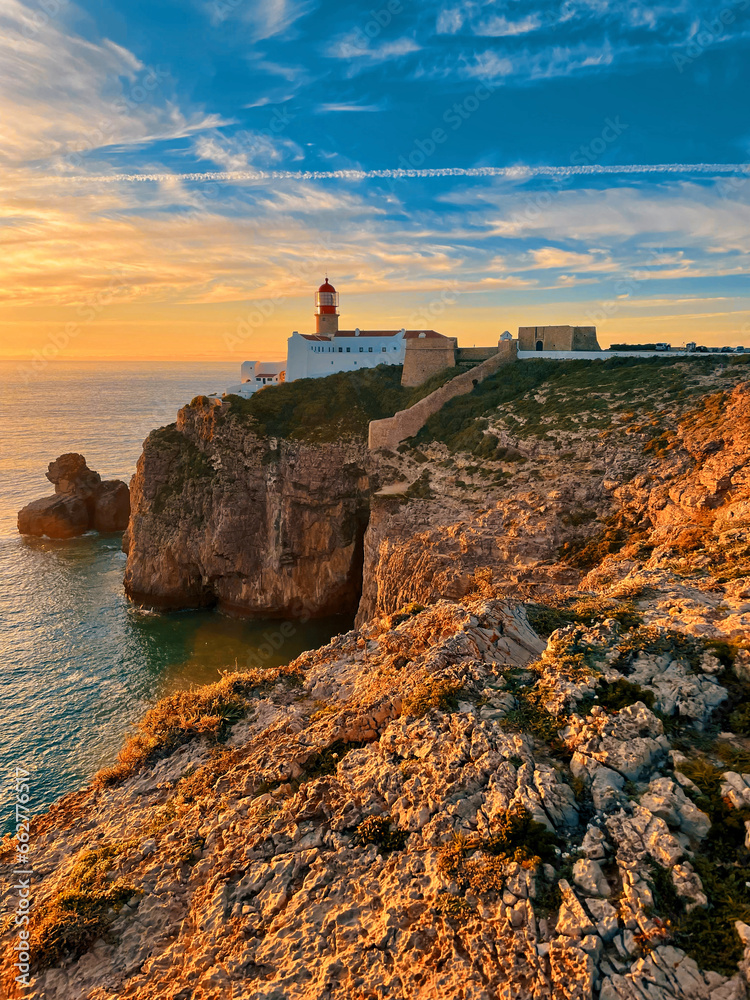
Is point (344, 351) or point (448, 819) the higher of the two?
point (344, 351)

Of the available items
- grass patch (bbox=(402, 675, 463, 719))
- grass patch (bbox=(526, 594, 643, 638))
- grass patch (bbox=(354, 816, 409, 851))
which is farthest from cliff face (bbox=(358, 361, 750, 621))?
grass patch (bbox=(354, 816, 409, 851))

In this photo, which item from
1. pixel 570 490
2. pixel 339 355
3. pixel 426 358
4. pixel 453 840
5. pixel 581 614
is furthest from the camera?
pixel 339 355

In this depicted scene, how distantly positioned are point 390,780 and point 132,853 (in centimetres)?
427

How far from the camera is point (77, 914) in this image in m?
7.36

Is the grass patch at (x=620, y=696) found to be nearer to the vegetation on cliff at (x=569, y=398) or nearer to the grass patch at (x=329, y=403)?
the vegetation on cliff at (x=569, y=398)

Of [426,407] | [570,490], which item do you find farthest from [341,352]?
[570,490]

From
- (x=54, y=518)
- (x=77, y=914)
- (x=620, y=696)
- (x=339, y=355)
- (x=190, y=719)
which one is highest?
(x=339, y=355)

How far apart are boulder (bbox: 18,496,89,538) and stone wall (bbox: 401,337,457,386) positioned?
3064 centimetres

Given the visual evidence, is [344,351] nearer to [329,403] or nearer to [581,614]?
[329,403]

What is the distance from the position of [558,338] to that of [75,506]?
43014 mm

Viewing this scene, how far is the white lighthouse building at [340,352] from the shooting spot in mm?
48094

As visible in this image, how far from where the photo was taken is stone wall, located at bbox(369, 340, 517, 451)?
3494 cm

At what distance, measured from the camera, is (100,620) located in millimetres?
32438

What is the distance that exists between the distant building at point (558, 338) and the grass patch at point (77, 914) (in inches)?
1665
